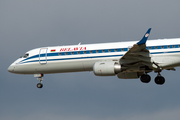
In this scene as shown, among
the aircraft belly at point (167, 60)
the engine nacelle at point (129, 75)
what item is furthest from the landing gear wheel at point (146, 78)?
the aircraft belly at point (167, 60)

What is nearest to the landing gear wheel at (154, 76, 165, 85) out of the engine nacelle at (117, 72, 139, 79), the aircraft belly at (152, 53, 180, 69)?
the engine nacelle at (117, 72, 139, 79)

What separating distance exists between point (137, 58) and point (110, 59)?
2.67 metres

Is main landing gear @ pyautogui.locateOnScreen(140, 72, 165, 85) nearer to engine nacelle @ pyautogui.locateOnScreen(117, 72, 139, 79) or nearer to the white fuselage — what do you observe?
engine nacelle @ pyautogui.locateOnScreen(117, 72, 139, 79)

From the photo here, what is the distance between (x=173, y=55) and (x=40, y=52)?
1285cm

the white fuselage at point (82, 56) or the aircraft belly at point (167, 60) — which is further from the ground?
the white fuselage at point (82, 56)

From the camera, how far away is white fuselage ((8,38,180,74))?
3192 centimetres

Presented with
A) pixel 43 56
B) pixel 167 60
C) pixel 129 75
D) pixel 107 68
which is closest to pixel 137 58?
pixel 167 60

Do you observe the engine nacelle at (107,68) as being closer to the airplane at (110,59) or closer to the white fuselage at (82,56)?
the airplane at (110,59)

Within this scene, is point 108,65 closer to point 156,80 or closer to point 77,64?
point 77,64

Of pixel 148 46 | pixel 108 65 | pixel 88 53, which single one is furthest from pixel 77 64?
pixel 148 46

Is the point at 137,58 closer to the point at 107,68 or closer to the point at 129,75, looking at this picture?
the point at 107,68

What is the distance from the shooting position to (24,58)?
36.6 m

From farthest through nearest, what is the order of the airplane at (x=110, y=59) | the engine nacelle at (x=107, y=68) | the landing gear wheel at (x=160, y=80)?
1. the landing gear wheel at (x=160, y=80)
2. the airplane at (x=110, y=59)
3. the engine nacelle at (x=107, y=68)

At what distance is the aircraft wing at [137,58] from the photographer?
30.5 meters
